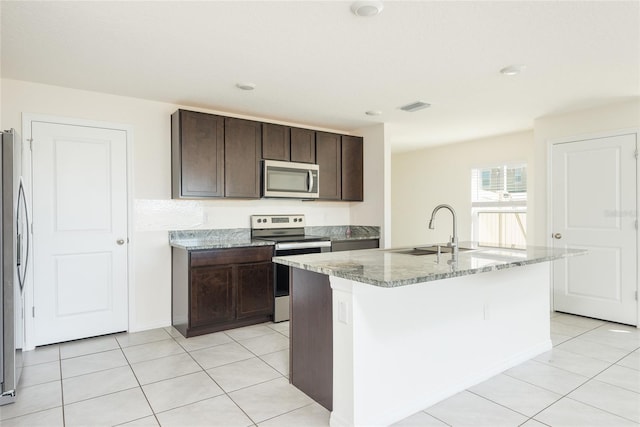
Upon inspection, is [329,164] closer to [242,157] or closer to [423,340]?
[242,157]

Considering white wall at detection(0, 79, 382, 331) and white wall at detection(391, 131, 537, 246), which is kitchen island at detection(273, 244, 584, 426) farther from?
white wall at detection(391, 131, 537, 246)

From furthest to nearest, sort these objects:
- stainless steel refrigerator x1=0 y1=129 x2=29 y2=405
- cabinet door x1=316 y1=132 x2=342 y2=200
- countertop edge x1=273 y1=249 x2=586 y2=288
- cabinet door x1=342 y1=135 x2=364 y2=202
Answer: cabinet door x1=342 y1=135 x2=364 y2=202 < cabinet door x1=316 y1=132 x2=342 y2=200 < stainless steel refrigerator x1=0 y1=129 x2=29 y2=405 < countertop edge x1=273 y1=249 x2=586 y2=288

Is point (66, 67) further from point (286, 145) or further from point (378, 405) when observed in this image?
point (378, 405)

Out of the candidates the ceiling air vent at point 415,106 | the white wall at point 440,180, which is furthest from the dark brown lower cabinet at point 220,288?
the white wall at point 440,180

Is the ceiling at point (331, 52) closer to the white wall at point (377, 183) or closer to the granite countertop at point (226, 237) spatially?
the white wall at point (377, 183)

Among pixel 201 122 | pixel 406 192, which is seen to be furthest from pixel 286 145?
pixel 406 192

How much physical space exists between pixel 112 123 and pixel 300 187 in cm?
201

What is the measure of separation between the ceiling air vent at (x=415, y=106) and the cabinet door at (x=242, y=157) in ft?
5.24

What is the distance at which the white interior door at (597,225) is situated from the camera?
380cm

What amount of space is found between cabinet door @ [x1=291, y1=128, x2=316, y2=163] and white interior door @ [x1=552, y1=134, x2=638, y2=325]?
2.81m

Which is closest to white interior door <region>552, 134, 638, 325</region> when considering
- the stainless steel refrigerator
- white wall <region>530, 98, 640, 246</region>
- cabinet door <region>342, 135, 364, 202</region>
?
white wall <region>530, 98, 640, 246</region>

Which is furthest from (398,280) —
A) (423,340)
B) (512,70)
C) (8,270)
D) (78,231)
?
(78,231)

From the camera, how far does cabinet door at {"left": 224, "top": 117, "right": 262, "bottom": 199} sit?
394 cm

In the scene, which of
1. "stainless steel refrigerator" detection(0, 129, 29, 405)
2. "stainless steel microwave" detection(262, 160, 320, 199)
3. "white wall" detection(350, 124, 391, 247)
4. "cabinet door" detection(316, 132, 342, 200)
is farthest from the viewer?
"white wall" detection(350, 124, 391, 247)
